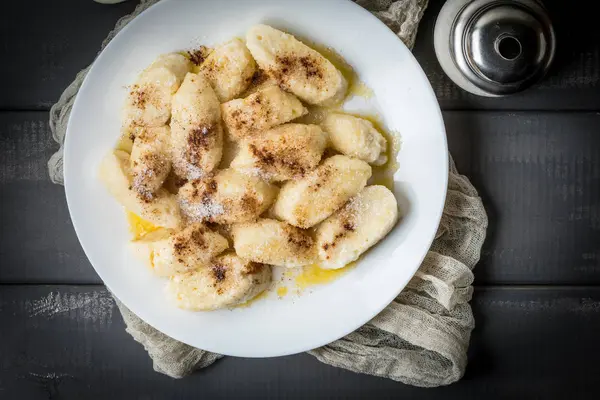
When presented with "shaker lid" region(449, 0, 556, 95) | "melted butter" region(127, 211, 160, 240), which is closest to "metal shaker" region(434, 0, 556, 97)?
"shaker lid" region(449, 0, 556, 95)

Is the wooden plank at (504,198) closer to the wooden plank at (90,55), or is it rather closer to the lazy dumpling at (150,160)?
the wooden plank at (90,55)

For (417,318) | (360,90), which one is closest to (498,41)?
(360,90)

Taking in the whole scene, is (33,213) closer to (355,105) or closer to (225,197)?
(225,197)

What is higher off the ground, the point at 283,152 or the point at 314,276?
the point at 283,152

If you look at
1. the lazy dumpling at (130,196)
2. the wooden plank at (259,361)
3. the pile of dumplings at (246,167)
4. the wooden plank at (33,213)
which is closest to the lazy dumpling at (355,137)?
the pile of dumplings at (246,167)

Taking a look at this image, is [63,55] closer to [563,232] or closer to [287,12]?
[287,12]

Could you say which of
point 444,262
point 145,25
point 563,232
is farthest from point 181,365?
point 563,232
